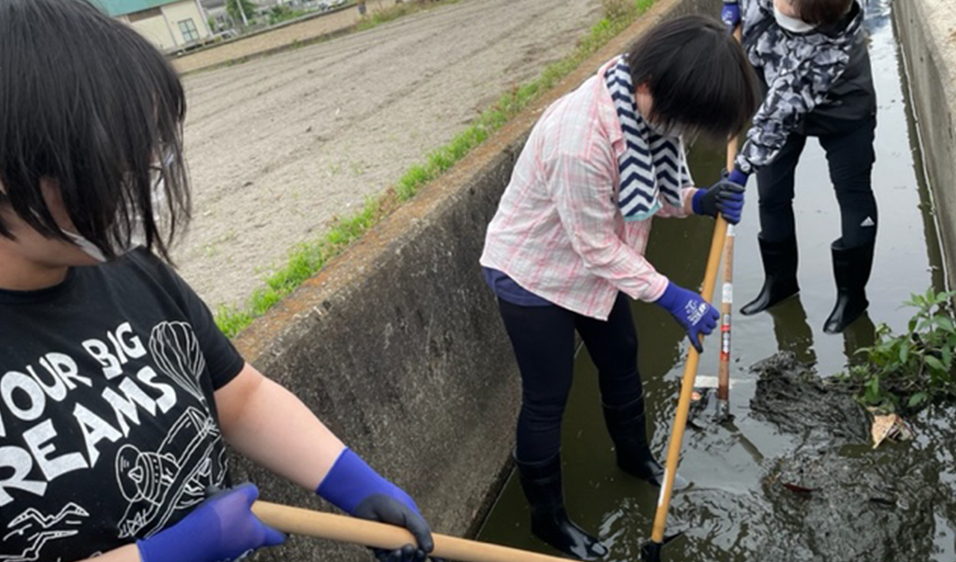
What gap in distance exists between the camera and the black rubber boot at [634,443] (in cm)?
332

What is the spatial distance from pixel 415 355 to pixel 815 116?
2096 millimetres

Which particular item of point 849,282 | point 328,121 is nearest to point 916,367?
point 849,282

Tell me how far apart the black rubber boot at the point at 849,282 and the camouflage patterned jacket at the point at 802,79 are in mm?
601

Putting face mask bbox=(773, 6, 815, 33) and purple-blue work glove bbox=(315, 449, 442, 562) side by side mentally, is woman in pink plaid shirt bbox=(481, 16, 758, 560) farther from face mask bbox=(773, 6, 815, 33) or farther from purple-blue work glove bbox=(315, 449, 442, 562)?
purple-blue work glove bbox=(315, 449, 442, 562)

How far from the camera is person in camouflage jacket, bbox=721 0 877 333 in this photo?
3.58 metres

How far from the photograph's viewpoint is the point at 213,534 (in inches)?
57.3

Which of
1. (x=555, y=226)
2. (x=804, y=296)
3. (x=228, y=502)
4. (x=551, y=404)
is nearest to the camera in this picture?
(x=228, y=502)

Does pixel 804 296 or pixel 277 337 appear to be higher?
pixel 277 337

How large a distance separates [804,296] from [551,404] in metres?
2.12

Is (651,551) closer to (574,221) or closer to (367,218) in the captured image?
(574,221)

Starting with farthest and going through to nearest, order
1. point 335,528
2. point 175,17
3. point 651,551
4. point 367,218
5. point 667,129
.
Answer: point 175,17, point 367,218, point 651,551, point 667,129, point 335,528

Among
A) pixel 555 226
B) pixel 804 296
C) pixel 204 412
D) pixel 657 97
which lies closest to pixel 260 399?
pixel 204 412

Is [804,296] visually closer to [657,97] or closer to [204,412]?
[657,97]

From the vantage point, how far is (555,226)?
271cm
